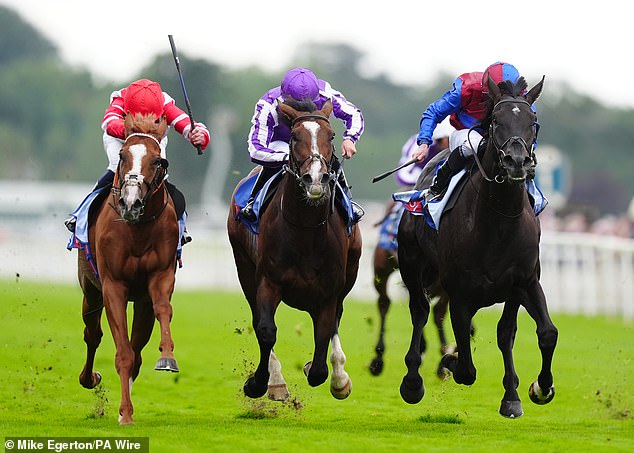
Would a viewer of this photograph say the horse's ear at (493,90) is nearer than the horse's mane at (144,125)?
Yes

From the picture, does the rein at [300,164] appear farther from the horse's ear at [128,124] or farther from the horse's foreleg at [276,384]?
the horse's foreleg at [276,384]

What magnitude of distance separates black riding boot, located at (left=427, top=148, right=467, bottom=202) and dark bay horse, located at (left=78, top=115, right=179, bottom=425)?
1.73 metres

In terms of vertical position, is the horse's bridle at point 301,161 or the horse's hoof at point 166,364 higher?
the horse's bridle at point 301,161

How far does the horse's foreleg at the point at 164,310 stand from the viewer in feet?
27.5

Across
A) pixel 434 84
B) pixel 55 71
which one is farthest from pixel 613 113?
pixel 55 71

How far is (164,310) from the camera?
28.4 ft

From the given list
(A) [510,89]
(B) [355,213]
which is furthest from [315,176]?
(A) [510,89]

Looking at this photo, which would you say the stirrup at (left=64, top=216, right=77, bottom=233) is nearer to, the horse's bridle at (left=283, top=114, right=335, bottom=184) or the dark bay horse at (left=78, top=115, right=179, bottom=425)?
the dark bay horse at (left=78, top=115, right=179, bottom=425)

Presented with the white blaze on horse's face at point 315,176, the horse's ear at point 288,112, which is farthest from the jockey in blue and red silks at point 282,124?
the white blaze on horse's face at point 315,176

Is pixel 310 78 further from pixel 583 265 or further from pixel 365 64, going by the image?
pixel 365 64

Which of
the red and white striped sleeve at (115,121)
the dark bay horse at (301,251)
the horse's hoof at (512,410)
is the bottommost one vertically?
the horse's hoof at (512,410)

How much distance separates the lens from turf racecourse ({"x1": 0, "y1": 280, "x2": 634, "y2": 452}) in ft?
27.1

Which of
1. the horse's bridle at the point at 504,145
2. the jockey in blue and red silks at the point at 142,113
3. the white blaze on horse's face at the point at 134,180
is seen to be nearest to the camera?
the horse's bridle at the point at 504,145

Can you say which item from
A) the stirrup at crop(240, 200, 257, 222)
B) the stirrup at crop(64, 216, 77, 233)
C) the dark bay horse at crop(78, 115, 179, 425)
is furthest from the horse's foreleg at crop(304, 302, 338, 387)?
the stirrup at crop(64, 216, 77, 233)
